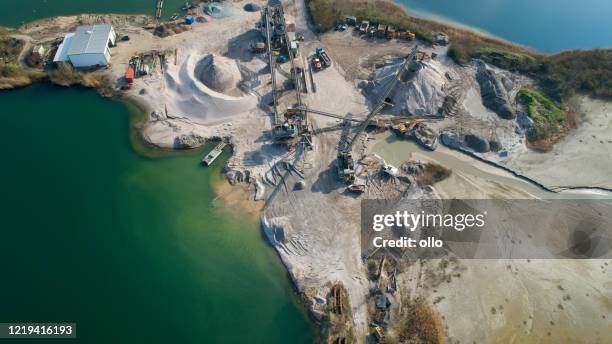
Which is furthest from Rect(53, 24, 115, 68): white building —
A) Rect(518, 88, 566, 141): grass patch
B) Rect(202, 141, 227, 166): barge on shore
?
Rect(518, 88, 566, 141): grass patch

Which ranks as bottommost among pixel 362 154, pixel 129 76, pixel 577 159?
pixel 362 154

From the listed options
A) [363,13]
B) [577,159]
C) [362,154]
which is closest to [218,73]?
[362,154]

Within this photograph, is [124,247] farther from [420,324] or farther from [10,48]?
[10,48]

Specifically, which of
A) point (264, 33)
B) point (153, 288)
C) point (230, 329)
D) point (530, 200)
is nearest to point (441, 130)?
point (530, 200)

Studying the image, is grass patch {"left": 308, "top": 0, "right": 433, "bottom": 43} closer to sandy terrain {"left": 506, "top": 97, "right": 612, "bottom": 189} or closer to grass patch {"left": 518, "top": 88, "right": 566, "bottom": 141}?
grass patch {"left": 518, "top": 88, "right": 566, "bottom": 141}

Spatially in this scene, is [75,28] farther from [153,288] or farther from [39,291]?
[153,288]

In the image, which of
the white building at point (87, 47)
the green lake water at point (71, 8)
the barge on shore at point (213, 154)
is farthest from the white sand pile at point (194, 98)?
the green lake water at point (71, 8)
